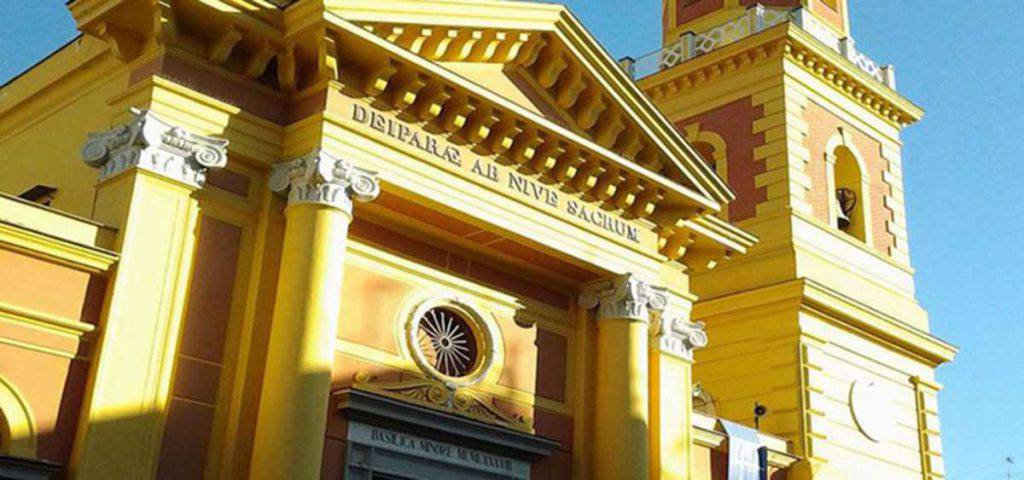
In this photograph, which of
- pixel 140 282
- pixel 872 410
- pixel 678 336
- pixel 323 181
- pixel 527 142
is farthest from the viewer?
pixel 872 410

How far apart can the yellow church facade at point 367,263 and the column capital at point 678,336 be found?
0.12ft

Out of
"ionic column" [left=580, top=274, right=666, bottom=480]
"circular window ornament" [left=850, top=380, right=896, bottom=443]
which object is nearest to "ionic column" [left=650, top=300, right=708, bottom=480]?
"ionic column" [left=580, top=274, right=666, bottom=480]

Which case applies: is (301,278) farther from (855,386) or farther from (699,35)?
(699,35)

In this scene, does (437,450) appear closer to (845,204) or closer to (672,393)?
(672,393)

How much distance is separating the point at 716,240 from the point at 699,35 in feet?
24.1

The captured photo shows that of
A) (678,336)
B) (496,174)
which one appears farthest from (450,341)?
(678,336)

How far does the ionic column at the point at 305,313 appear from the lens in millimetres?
12109

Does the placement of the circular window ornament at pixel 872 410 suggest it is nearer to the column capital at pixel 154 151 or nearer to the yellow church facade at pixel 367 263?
the yellow church facade at pixel 367 263

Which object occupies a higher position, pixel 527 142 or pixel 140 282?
pixel 527 142

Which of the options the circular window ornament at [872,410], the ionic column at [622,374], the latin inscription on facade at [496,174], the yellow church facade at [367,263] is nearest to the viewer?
the yellow church facade at [367,263]

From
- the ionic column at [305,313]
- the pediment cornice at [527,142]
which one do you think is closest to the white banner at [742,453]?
the pediment cornice at [527,142]

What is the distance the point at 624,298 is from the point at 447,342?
2.60m

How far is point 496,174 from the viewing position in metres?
15.2

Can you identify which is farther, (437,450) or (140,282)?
(437,450)
